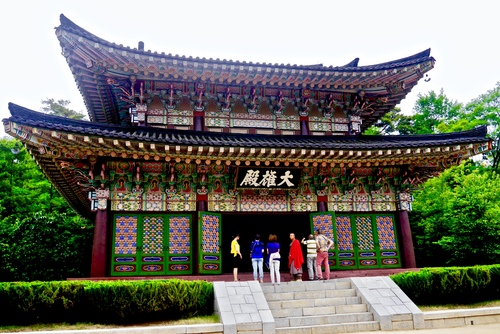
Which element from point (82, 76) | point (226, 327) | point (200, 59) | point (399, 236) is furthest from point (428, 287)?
point (82, 76)

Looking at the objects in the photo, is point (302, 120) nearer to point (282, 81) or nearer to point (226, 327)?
point (282, 81)

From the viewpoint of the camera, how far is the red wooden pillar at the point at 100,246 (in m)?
12.3

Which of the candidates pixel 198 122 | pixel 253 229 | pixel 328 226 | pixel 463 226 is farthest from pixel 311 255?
pixel 463 226

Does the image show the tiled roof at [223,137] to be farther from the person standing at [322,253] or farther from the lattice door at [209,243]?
the person standing at [322,253]

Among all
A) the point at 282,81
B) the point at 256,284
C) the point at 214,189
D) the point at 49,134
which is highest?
the point at 282,81

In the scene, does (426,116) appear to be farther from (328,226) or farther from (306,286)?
(306,286)

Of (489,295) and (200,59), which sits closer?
(489,295)

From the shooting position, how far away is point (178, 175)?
13.7 metres

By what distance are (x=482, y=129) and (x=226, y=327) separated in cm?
1136

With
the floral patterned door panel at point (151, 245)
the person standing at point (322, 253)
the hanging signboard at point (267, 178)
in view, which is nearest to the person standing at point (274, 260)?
the person standing at point (322, 253)

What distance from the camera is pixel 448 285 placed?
11211 millimetres

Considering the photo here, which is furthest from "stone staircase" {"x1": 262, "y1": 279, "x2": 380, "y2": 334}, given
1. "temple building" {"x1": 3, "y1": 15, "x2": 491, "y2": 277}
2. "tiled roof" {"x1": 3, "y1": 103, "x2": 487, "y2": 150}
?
"tiled roof" {"x1": 3, "y1": 103, "x2": 487, "y2": 150}

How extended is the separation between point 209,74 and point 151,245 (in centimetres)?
618

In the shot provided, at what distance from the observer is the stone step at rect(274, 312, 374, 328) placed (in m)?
9.90
